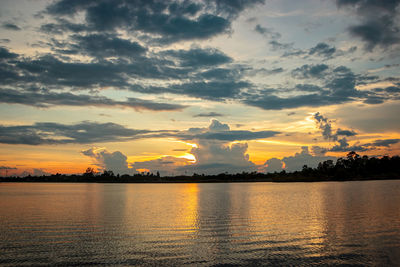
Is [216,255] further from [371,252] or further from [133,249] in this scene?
[371,252]

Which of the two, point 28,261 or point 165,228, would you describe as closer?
point 28,261

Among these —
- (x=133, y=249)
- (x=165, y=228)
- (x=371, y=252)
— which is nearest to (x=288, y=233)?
(x=371, y=252)

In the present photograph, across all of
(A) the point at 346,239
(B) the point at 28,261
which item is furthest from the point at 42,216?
(A) the point at 346,239

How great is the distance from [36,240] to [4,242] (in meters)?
2.87

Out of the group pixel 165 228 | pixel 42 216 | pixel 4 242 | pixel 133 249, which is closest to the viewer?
pixel 133 249

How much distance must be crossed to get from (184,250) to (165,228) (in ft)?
40.4

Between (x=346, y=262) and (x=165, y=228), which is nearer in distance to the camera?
(x=346, y=262)

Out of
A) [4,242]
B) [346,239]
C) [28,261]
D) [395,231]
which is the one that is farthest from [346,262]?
[4,242]

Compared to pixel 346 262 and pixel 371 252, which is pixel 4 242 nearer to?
pixel 346 262

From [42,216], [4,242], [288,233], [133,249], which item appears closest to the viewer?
[133,249]

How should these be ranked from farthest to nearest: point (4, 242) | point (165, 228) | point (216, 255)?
point (165, 228), point (4, 242), point (216, 255)

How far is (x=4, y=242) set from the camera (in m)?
32.3

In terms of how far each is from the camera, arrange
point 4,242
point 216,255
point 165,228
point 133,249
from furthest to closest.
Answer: point 165,228 → point 4,242 → point 133,249 → point 216,255

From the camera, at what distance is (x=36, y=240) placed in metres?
33.4
